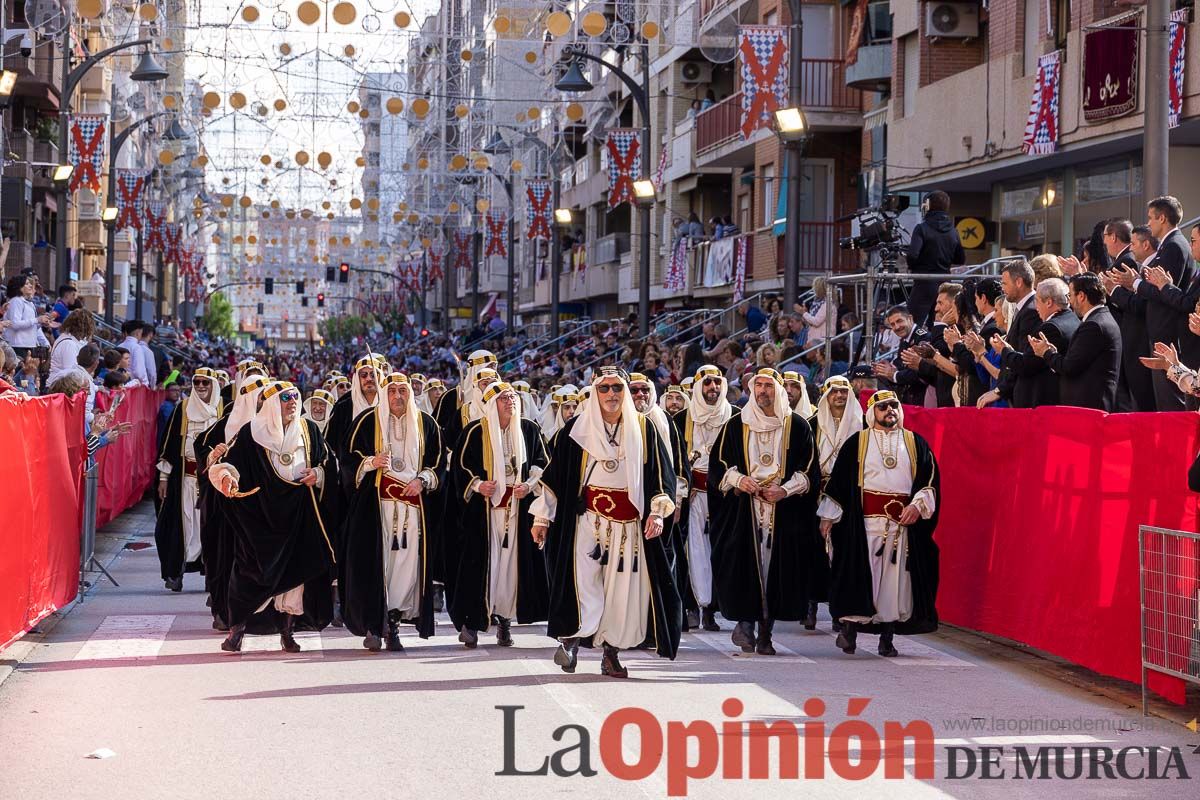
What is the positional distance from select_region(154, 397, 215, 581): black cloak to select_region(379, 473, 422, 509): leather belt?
3.69 m

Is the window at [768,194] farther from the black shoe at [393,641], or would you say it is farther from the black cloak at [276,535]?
the black shoe at [393,641]

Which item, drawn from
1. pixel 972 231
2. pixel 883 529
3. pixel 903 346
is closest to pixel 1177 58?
pixel 903 346

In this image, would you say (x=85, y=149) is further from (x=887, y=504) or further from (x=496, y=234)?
(x=887, y=504)

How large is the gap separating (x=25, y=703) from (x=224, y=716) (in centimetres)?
126

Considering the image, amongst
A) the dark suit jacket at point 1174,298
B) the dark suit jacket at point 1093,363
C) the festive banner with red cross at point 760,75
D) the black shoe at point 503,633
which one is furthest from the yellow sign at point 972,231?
the black shoe at point 503,633

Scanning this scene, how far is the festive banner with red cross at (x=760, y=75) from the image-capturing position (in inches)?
1032

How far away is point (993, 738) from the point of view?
9477 millimetres

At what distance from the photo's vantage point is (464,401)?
52.2 feet

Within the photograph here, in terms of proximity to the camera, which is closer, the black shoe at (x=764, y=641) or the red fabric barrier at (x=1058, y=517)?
the red fabric barrier at (x=1058, y=517)

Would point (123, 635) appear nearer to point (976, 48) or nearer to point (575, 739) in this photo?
point (575, 739)

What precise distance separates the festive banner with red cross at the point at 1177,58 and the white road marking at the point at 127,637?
11.7m

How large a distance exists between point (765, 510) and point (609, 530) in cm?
203

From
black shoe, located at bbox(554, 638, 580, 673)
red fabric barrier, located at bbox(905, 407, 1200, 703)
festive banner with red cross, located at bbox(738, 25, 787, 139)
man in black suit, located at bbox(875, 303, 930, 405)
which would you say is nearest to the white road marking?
black shoe, located at bbox(554, 638, 580, 673)

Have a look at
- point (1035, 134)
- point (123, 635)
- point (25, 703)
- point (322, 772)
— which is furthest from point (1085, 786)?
point (1035, 134)
